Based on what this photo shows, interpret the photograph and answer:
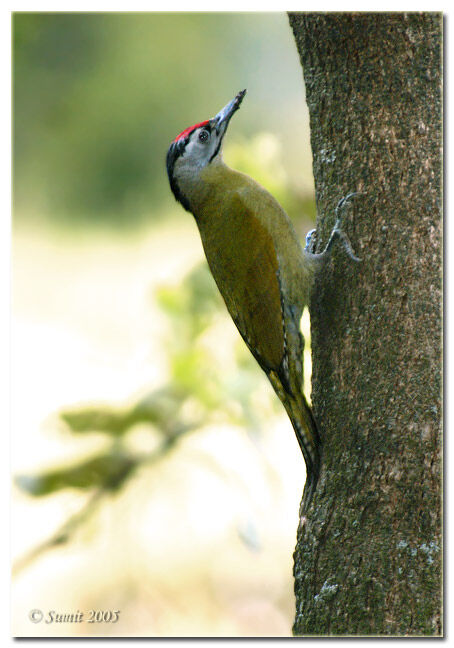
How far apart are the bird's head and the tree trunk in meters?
0.48

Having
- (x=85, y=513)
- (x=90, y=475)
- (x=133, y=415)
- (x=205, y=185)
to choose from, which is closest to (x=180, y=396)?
(x=133, y=415)

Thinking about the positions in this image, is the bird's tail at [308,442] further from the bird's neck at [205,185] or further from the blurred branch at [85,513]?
the blurred branch at [85,513]

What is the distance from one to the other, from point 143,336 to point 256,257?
3.19ft

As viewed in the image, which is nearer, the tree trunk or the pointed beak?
the tree trunk

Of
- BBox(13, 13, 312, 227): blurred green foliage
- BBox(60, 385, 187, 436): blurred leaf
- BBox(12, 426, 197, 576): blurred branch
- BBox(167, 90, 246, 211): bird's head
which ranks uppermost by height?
BBox(13, 13, 312, 227): blurred green foliage

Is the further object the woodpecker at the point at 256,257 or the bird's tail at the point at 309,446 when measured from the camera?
the woodpecker at the point at 256,257

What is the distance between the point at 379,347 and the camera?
1667mm

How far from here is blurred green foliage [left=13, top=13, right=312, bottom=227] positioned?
2.11 metres

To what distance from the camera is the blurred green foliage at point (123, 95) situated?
2109mm

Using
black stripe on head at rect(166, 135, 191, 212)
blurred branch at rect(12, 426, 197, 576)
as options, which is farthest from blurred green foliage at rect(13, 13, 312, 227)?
blurred branch at rect(12, 426, 197, 576)

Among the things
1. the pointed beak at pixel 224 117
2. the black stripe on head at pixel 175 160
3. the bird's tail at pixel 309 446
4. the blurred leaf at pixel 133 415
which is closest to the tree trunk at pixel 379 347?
the bird's tail at pixel 309 446

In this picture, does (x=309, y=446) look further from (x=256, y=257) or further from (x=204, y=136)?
(x=204, y=136)

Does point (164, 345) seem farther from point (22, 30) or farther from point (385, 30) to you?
point (385, 30)

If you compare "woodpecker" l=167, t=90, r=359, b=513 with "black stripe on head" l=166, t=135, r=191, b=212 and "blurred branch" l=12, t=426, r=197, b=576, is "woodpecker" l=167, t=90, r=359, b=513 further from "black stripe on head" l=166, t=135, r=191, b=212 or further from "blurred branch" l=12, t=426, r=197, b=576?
"blurred branch" l=12, t=426, r=197, b=576
